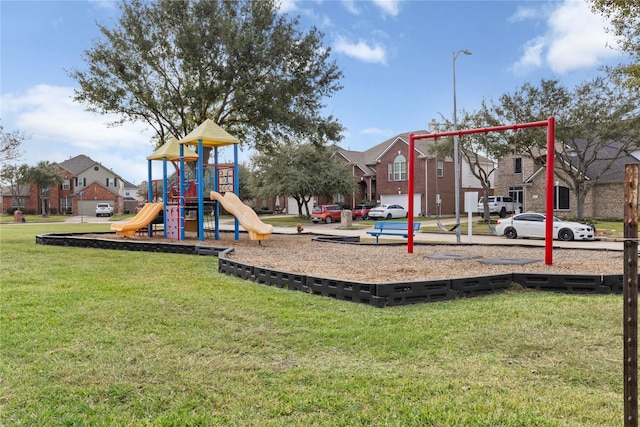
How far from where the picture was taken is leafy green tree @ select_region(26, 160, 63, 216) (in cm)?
5931

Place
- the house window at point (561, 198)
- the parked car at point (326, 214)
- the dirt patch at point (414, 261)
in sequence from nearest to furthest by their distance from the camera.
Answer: the dirt patch at point (414, 261), the house window at point (561, 198), the parked car at point (326, 214)

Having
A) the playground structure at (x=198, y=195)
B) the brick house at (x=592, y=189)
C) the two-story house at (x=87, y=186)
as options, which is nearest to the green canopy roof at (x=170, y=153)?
the playground structure at (x=198, y=195)

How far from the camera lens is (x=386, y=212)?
4303cm

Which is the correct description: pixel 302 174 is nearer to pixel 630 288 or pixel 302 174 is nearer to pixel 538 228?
pixel 538 228

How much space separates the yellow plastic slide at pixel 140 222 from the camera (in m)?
18.1

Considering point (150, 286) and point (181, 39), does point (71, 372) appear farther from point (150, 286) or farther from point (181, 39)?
point (181, 39)

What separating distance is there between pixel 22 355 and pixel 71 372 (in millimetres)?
834

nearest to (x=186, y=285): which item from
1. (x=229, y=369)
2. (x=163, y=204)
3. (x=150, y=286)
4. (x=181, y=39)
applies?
(x=150, y=286)

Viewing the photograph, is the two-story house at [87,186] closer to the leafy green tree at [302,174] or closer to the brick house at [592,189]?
the leafy green tree at [302,174]

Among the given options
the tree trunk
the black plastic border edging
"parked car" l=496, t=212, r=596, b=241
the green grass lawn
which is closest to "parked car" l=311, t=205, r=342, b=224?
"parked car" l=496, t=212, r=596, b=241

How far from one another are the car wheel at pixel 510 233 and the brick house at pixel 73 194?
57.6 metres

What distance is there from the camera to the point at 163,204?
1830 centimetres

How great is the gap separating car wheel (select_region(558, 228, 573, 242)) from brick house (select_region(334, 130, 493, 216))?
73.8 ft

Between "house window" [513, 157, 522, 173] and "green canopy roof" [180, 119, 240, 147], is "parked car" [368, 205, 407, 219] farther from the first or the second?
"green canopy roof" [180, 119, 240, 147]
